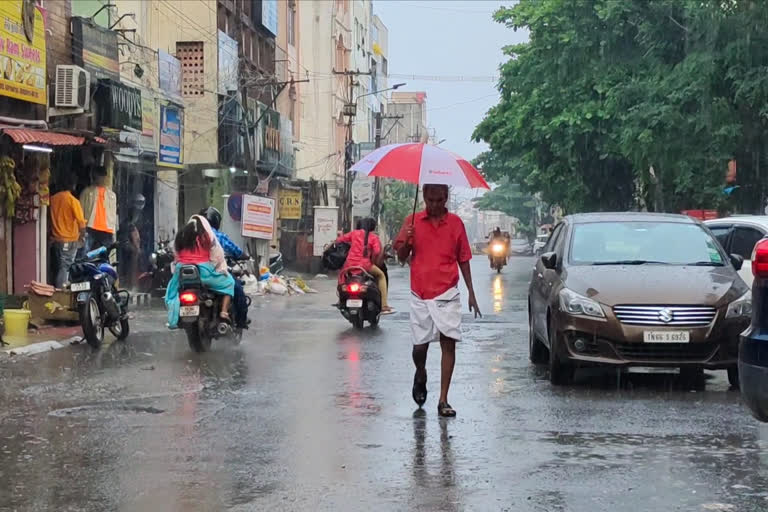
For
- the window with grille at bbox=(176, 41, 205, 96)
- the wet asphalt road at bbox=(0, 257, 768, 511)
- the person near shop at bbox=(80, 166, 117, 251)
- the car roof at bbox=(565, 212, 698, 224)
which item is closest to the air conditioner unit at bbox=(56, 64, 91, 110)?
the person near shop at bbox=(80, 166, 117, 251)

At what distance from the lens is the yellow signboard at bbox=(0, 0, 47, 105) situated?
54.8 ft

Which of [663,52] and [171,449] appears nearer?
[171,449]

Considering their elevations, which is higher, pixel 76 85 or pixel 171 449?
pixel 76 85

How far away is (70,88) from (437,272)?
39.9 ft

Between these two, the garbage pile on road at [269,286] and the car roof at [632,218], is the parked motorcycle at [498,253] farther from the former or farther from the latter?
the car roof at [632,218]

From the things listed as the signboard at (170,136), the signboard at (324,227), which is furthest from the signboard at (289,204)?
the signboard at (170,136)

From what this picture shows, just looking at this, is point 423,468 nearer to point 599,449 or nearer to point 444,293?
point 599,449

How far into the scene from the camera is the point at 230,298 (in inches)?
532

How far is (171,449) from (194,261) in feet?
19.9

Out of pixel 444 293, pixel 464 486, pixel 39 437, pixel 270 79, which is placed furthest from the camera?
pixel 270 79

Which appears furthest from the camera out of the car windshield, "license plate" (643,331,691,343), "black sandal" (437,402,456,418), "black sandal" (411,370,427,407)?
the car windshield

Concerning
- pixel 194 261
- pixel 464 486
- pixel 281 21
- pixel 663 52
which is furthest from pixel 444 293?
pixel 281 21

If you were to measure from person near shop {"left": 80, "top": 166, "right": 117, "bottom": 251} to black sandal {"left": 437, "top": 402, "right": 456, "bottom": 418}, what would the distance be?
12.8 metres

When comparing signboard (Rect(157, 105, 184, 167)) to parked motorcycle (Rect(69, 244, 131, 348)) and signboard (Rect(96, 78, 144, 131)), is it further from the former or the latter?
parked motorcycle (Rect(69, 244, 131, 348))
